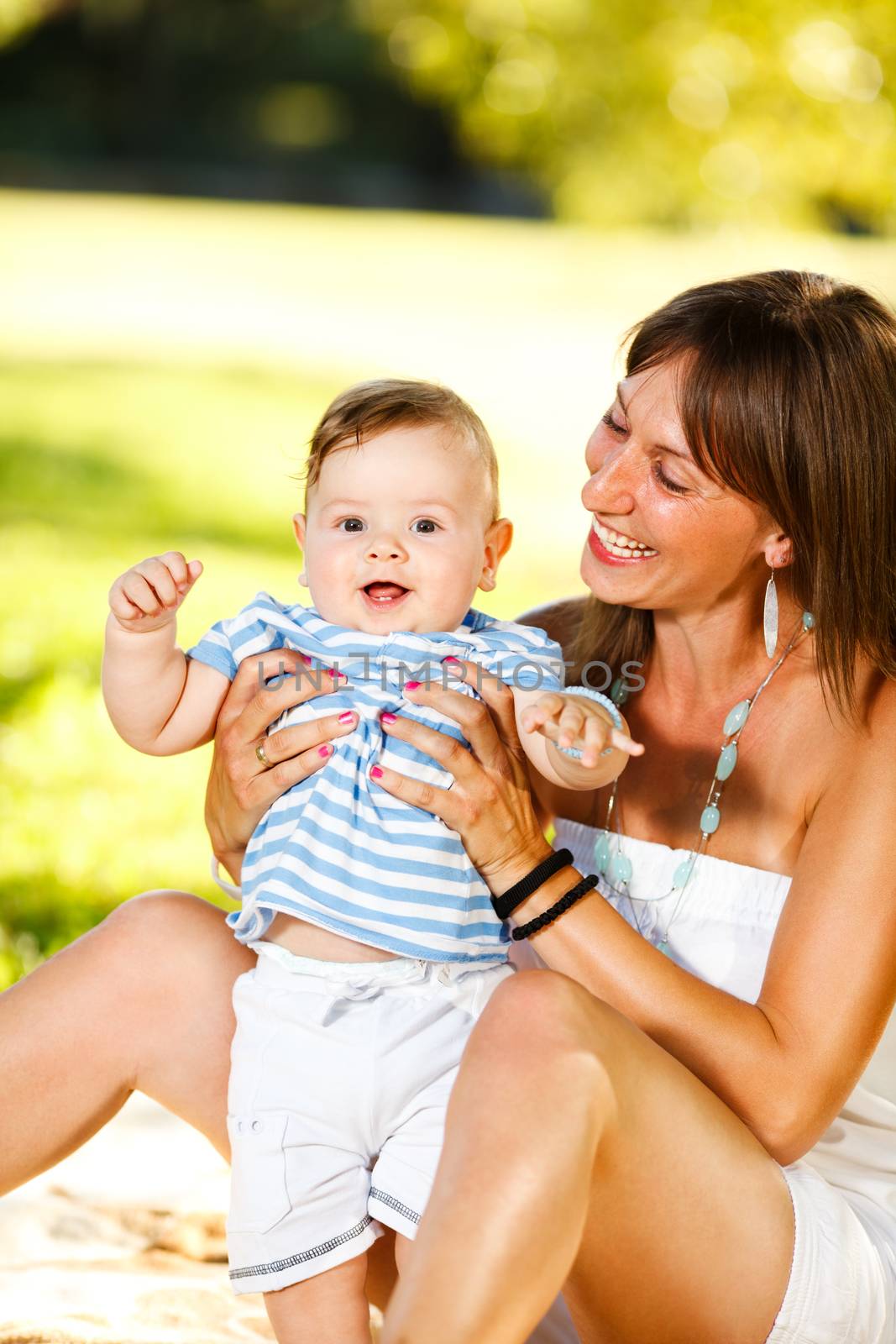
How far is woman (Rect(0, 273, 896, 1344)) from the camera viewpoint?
1808 mm

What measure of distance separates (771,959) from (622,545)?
67 centimetres

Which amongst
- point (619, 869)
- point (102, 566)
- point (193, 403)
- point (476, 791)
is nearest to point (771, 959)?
point (619, 869)

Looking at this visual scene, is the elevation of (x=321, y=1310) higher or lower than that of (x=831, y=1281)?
lower

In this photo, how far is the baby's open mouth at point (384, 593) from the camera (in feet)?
7.38

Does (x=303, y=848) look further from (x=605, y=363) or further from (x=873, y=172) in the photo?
(x=605, y=363)

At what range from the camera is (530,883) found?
6.74 feet

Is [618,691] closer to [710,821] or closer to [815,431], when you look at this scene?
[710,821]

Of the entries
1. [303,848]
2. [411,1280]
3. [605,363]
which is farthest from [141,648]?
[605,363]

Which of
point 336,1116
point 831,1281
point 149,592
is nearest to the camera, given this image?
point 831,1281

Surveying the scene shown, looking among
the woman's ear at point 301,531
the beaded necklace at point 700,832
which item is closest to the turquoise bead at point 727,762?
the beaded necklace at point 700,832

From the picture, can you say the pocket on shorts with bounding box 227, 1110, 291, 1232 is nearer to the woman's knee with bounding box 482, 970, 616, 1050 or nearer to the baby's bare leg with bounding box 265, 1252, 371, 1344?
the baby's bare leg with bounding box 265, 1252, 371, 1344

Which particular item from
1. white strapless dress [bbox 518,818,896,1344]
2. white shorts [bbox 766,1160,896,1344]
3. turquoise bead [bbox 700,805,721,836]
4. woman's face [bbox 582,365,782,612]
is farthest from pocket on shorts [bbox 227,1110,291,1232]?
woman's face [bbox 582,365,782,612]

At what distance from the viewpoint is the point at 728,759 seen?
239 centimetres

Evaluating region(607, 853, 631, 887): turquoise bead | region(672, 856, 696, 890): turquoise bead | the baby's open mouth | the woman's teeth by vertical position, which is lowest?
region(607, 853, 631, 887): turquoise bead
